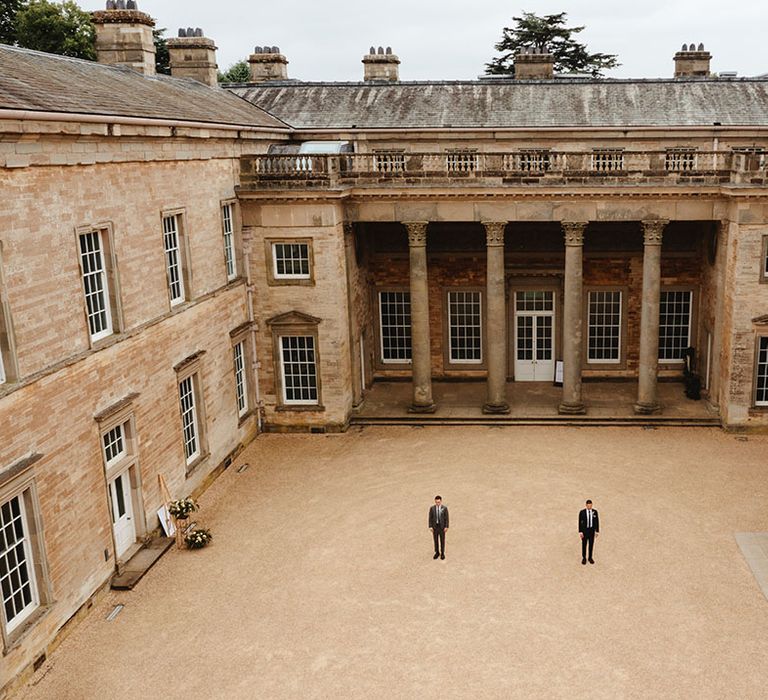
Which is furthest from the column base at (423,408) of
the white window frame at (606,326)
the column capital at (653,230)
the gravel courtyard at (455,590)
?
the column capital at (653,230)

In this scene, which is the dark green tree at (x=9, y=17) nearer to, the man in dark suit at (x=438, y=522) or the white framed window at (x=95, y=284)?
the white framed window at (x=95, y=284)

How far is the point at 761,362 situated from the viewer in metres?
25.0

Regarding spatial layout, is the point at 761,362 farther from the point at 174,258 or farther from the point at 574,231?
the point at 174,258

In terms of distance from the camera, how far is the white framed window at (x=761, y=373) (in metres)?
24.7

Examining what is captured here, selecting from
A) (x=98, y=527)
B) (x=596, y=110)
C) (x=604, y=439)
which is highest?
(x=596, y=110)

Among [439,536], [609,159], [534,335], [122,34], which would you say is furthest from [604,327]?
[122,34]

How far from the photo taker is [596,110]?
30703 mm

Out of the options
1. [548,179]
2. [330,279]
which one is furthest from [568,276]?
[330,279]

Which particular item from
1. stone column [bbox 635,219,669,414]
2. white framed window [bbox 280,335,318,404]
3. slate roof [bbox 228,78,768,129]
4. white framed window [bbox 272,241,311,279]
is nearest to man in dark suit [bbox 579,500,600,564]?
stone column [bbox 635,219,669,414]

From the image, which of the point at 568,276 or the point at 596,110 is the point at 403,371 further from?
the point at 596,110

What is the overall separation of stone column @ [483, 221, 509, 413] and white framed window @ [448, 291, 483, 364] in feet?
13.7

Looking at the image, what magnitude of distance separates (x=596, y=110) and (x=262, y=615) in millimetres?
23965

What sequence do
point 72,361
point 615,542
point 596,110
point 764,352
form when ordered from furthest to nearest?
point 596,110 < point 764,352 < point 615,542 < point 72,361

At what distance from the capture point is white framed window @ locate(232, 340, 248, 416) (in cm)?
2531
